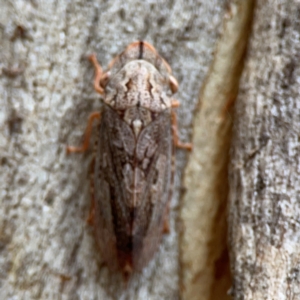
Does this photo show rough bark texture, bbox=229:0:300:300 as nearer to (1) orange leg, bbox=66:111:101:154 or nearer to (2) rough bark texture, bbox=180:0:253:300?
(2) rough bark texture, bbox=180:0:253:300

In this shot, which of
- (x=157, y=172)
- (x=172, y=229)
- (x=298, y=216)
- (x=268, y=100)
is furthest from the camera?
(x=172, y=229)

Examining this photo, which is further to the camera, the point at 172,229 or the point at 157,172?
the point at 172,229

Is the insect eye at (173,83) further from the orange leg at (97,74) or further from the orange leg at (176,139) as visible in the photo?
the orange leg at (97,74)

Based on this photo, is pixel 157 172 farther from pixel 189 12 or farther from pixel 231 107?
pixel 189 12

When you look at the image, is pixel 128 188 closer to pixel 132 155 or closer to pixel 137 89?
pixel 132 155

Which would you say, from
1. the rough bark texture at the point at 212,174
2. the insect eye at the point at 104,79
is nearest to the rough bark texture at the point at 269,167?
the rough bark texture at the point at 212,174

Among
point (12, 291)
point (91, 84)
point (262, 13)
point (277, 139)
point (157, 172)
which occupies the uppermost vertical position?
point (262, 13)

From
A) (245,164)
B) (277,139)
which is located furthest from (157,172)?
(277,139)

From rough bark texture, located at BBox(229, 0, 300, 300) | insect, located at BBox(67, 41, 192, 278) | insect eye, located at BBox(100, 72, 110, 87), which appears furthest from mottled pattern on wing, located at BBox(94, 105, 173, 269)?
rough bark texture, located at BBox(229, 0, 300, 300)
